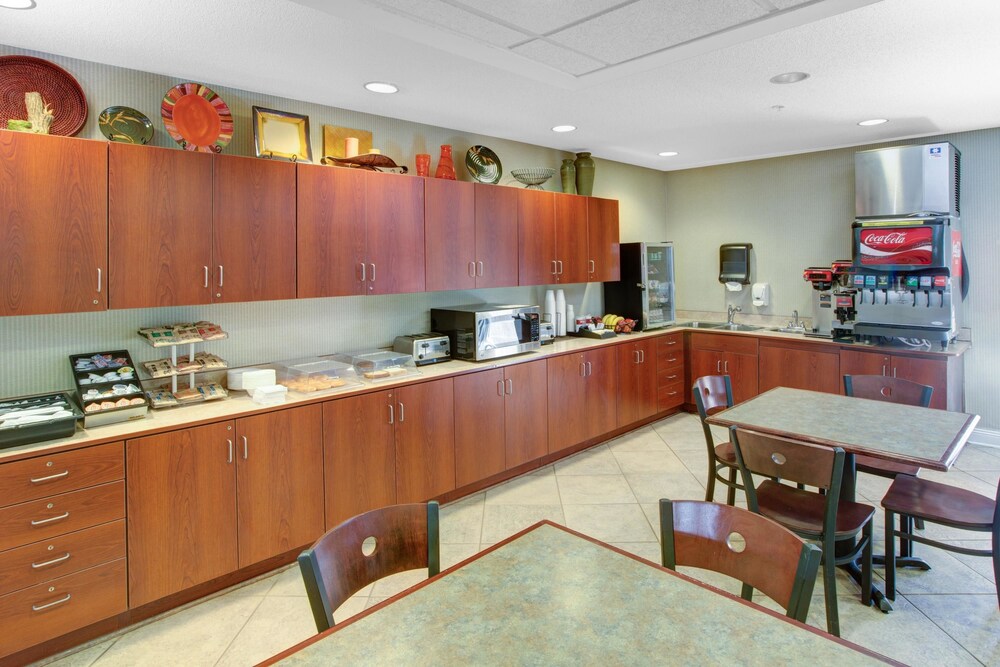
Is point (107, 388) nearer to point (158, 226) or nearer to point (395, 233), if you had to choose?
point (158, 226)

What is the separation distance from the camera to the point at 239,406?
285 centimetres

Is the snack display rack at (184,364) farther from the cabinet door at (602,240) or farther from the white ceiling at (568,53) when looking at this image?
the cabinet door at (602,240)

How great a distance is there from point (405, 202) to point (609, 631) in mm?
2909

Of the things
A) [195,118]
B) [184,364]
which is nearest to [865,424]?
[184,364]

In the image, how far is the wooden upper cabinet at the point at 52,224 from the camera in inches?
90.5

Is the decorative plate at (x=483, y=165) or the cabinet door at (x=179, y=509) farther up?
the decorative plate at (x=483, y=165)

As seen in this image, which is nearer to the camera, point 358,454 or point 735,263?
point 358,454

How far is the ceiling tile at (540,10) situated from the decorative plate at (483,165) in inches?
76.2

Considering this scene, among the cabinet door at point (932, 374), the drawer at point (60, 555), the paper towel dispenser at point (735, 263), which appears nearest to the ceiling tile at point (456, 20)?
the drawer at point (60, 555)

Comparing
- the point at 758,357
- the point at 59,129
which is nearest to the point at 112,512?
the point at 59,129

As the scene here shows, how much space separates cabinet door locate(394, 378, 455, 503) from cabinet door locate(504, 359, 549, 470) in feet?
1.72

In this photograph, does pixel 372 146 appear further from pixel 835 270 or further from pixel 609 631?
pixel 835 270

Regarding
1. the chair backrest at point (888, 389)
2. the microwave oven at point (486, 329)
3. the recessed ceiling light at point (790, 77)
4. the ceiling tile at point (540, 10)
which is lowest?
the chair backrest at point (888, 389)

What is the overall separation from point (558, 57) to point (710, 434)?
83.5 inches
